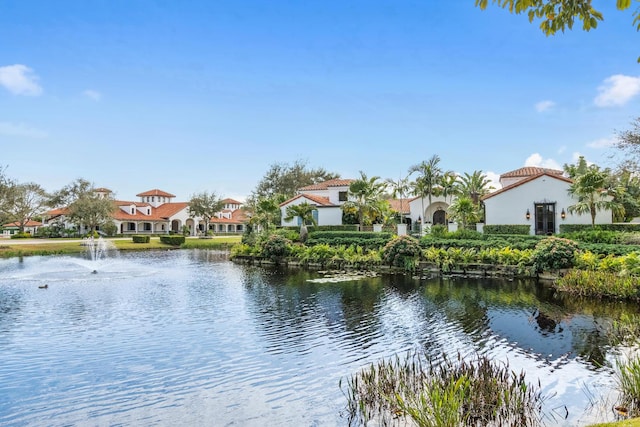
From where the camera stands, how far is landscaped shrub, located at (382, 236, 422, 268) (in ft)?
83.7

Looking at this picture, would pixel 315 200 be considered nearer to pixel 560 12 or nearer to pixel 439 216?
pixel 439 216

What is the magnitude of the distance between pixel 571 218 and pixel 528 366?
1046 inches

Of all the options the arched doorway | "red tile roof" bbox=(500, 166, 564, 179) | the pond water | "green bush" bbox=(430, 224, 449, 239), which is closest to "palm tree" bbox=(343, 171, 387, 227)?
"green bush" bbox=(430, 224, 449, 239)

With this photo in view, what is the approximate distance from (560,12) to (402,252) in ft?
69.9

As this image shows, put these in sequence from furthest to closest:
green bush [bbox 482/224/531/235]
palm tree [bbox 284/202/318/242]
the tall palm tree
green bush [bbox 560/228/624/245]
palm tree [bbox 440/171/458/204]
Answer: palm tree [bbox 440/171/458/204]
the tall palm tree
palm tree [bbox 284/202/318/242]
green bush [bbox 482/224/531/235]
green bush [bbox 560/228/624/245]

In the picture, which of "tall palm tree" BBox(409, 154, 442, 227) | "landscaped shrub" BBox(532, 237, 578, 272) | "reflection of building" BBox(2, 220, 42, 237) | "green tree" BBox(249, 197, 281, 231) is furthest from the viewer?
"reflection of building" BBox(2, 220, 42, 237)

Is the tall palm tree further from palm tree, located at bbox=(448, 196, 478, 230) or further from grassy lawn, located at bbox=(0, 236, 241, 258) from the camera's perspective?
grassy lawn, located at bbox=(0, 236, 241, 258)

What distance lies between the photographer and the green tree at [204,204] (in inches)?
2630

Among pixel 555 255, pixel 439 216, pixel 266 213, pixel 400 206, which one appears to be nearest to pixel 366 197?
pixel 266 213

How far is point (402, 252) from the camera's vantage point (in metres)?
25.6

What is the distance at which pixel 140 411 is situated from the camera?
Answer: 274 inches

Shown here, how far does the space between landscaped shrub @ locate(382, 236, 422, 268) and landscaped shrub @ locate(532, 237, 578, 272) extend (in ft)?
21.8

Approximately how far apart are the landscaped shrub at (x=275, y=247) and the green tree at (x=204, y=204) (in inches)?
1483

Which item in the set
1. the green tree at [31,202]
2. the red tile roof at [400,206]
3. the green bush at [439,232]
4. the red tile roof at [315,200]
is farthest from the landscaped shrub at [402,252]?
the green tree at [31,202]
